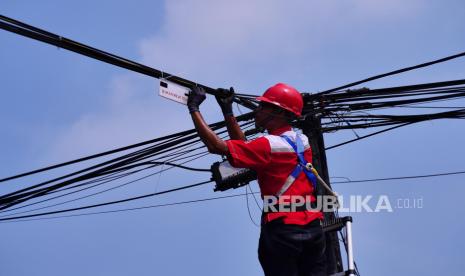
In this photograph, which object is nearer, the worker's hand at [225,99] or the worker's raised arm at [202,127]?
the worker's raised arm at [202,127]

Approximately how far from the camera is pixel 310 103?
7.06m

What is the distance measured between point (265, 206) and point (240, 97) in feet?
8.25

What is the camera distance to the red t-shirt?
13.9 ft

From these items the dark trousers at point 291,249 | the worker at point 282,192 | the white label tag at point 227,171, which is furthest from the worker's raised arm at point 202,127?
the white label tag at point 227,171

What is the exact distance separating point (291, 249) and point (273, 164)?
574 millimetres

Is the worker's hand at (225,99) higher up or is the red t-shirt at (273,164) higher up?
the worker's hand at (225,99)

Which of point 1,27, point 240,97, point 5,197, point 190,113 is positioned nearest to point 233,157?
point 190,113

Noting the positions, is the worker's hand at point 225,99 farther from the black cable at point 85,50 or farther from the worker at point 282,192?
the worker at point 282,192

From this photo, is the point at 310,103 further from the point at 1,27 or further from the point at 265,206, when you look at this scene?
the point at 1,27

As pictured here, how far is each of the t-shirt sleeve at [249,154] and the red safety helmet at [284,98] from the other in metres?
0.48

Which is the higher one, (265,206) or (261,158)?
(261,158)

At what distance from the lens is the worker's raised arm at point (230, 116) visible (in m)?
5.11

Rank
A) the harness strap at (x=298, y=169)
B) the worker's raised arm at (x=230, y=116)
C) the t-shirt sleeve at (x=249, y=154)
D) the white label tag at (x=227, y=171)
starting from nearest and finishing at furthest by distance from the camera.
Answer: the t-shirt sleeve at (x=249, y=154) < the harness strap at (x=298, y=169) < the worker's raised arm at (x=230, y=116) < the white label tag at (x=227, y=171)

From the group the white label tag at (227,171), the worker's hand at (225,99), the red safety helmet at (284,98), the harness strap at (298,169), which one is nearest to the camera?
the harness strap at (298,169)
